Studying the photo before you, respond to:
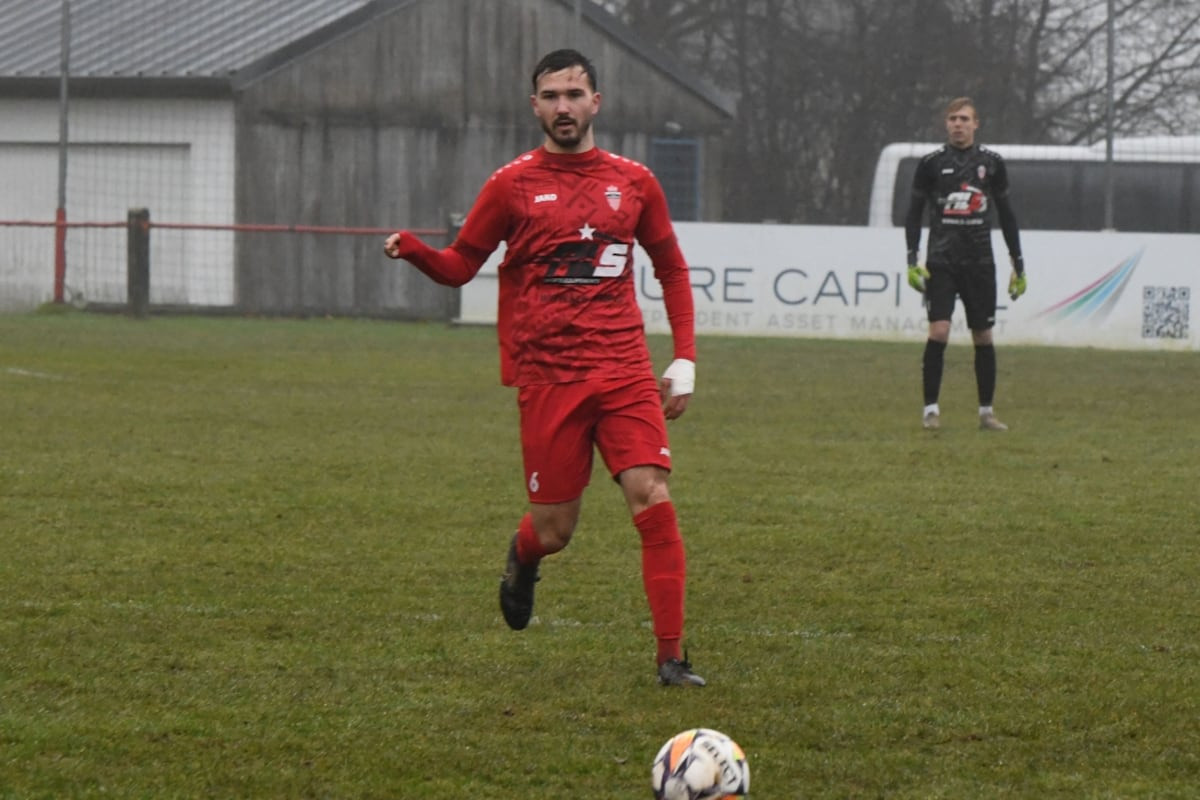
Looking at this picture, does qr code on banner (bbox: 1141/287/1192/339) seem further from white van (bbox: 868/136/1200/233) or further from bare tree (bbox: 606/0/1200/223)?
bare tree (bbox: 606/0/1200/223)

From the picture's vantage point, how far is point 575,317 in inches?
225

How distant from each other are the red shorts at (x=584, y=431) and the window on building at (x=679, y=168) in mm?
26401

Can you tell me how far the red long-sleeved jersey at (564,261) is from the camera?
18.7ft

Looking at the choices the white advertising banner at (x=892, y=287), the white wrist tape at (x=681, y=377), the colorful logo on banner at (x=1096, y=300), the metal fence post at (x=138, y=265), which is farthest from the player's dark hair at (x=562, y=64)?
the metal fence post at (x=138, y=265)

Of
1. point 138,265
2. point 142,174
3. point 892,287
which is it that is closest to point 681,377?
point 892,287

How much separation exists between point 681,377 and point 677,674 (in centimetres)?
92

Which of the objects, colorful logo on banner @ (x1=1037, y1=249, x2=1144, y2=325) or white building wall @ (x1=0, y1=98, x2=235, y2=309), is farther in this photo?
white building wall @ (x1=0, y1=98, x2=235, y2=309)

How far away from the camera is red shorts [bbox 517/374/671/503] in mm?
5648

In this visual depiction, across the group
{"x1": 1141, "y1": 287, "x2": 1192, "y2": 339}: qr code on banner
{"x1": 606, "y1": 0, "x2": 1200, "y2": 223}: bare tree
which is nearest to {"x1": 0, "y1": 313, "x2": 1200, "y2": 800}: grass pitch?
{"x1": 1141, "y1": 287, "x2": 1192, "y2": 339}: qr code on banner

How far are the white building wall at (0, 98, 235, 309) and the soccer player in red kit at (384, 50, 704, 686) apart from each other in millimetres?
23842

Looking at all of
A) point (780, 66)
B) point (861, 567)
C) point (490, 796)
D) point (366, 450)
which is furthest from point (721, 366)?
point (780, 66)

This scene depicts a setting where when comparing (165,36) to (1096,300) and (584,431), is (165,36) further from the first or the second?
(584,431)

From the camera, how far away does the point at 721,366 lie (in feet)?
61.6

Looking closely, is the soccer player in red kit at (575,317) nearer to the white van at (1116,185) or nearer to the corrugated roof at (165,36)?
the white van at (1116,185)
